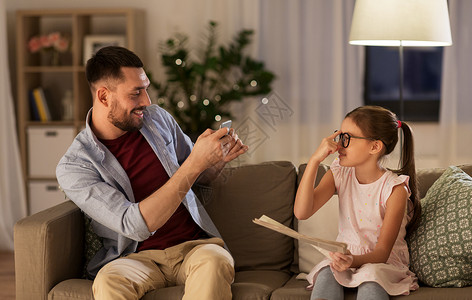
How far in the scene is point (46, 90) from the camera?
4973 millimetres

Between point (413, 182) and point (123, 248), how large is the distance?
3.36 feet

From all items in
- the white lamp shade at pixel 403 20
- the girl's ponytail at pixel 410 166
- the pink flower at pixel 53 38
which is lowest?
the girl's ponytail at pixel 410 166

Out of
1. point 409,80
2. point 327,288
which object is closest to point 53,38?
point 409,80

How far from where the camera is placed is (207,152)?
2111 mm

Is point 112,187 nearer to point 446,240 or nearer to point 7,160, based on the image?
point 446,240

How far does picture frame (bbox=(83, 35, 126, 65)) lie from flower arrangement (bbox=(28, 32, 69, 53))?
0.17m

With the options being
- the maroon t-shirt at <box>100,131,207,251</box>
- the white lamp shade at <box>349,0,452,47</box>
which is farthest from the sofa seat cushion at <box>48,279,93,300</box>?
the white lamp shade at <box>349,0,452,47</box>

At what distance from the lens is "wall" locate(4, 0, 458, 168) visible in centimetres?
473

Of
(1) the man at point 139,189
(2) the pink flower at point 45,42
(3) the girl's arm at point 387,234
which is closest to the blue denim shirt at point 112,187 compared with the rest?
(1) the man at point 139,189

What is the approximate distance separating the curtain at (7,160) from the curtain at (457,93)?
2932 millimetres

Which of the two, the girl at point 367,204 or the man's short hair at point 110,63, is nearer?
the girl at point 367,204

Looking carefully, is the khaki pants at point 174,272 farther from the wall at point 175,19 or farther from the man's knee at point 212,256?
the wall at point 175,19

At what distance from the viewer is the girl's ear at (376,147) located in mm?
2203

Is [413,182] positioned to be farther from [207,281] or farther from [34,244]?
[34,244]
